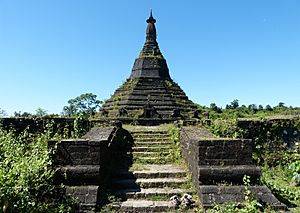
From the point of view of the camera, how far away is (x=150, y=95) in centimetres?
2195

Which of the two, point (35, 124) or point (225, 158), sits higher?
point (35, 124)

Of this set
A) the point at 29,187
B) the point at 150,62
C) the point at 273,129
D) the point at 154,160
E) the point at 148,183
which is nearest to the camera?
the point at 29,187

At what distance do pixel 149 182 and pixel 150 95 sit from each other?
15857 millimetres

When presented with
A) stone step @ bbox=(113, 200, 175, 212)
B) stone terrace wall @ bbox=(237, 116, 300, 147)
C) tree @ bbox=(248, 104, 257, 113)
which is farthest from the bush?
tree @ bbox=(248, 104, 257, 113)

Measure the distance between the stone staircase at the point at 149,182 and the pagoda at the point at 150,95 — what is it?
926cm

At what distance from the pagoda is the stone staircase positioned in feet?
30.4

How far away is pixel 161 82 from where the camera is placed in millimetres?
23969

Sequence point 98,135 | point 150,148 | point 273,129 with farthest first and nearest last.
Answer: point 273,129
point 150,148
point 98,135

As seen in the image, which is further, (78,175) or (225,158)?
(225,158)

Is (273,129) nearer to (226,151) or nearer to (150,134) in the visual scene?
(150,134)

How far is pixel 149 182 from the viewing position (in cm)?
629

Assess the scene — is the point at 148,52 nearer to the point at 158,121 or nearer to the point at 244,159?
the point at 158,121

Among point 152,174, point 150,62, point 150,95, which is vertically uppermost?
point 150,62

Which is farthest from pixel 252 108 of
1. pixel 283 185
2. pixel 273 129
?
pixel 283 185
